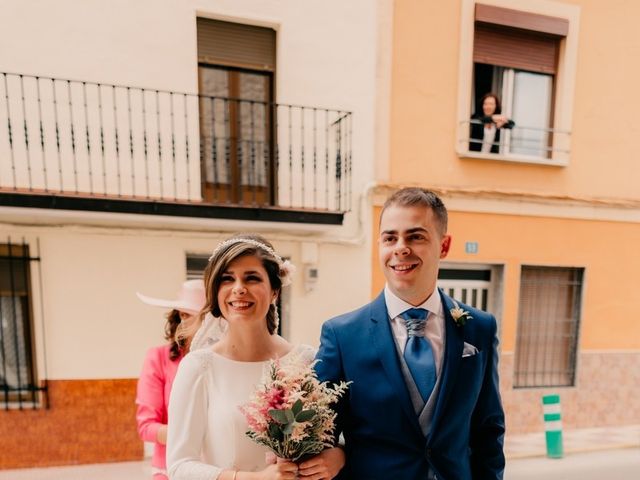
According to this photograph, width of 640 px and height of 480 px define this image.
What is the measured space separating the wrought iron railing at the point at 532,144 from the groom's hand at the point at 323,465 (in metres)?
5.10

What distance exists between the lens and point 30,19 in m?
4.17

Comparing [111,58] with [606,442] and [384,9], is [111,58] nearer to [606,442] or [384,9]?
[384,9]

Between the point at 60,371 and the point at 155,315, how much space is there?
44.2 inches

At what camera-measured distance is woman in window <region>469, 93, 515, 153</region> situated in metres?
5.51

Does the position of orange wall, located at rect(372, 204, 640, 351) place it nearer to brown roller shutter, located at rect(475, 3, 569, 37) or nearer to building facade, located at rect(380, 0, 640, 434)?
building facade, located at rect(380, 0, 640, 434)

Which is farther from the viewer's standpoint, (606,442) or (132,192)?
(606,442)

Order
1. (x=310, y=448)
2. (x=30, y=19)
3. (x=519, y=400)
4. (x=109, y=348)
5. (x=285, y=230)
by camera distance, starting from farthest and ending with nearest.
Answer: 1. (x=519, y=400)
2. (x=285, y=230)
3. (x=109, y=348)
4. (x=30, y=19)
5. (x=310, y=448)

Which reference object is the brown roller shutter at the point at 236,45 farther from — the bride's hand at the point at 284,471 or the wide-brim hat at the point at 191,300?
the bride's hand at the point at 284,471

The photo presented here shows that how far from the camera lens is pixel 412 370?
146 cm

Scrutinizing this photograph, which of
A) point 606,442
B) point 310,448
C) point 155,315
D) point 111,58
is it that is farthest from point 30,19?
point 606,442

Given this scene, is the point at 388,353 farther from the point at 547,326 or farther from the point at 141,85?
the point at 547,326

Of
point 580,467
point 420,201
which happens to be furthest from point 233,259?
point 580,467

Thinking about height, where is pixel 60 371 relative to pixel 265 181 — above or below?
below

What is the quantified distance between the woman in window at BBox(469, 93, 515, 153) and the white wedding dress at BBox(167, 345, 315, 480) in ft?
16.4
